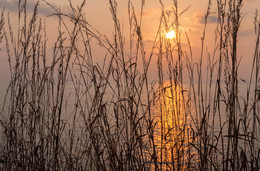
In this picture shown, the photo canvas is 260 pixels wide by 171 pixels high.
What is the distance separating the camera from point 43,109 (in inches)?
97.7

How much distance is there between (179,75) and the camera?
207cm

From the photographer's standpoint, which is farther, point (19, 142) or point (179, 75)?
point (19, 142)

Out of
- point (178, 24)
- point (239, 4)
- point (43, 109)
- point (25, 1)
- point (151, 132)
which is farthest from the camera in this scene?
point (43, 109)

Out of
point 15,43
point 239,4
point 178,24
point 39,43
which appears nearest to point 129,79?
point 178,24

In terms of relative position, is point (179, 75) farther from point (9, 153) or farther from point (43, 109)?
point (9, 153)

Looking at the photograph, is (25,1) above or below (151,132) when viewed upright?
above

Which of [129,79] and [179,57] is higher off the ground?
[179,57]

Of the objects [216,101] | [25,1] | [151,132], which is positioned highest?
[25,1]

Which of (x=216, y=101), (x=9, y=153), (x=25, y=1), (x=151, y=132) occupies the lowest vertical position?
(x=9, y=153)

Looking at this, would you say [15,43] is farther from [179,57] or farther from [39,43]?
[179,57]

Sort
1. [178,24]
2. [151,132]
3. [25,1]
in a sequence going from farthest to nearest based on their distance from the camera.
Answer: [25,1], [178,24], [151,132]

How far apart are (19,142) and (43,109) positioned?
0.36 meters

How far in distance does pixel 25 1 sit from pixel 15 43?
15.3 inches

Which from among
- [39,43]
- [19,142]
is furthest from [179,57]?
[19,142]
